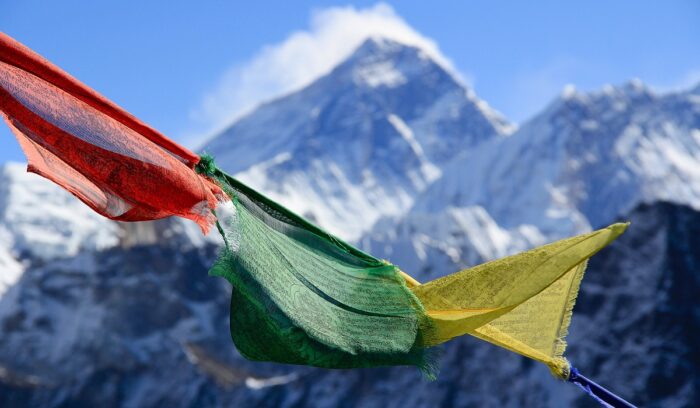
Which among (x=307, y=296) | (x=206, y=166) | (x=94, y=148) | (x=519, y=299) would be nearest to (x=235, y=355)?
(x=206, y=166)

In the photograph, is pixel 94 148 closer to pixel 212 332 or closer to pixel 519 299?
pixel 519 299

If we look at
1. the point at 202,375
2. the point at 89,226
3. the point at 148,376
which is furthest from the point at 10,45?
the point at 89,226

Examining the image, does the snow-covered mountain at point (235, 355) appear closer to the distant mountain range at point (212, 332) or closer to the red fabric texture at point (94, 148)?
the distant mountain range at point (212, 332)

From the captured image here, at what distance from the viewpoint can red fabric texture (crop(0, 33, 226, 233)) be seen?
6.98 m

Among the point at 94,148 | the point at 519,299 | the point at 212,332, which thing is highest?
the point at 212,332

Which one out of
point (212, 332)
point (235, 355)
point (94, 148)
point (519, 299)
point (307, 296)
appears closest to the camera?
point (94, 148)

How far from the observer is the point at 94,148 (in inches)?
285

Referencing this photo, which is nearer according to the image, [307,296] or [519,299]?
[519,299]

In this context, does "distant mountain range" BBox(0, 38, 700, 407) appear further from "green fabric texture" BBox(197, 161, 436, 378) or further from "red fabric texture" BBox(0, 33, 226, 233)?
"red fabric texture" BBox(0, 33, 226, 233)

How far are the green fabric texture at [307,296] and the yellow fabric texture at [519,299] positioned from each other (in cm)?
16

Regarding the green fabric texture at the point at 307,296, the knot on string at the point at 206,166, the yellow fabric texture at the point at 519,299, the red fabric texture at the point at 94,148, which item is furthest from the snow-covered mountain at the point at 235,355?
the red fabric texture at the point at 94,148

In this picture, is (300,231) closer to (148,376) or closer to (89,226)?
(148,376)

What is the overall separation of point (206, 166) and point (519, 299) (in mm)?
2148

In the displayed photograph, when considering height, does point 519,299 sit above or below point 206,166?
below
